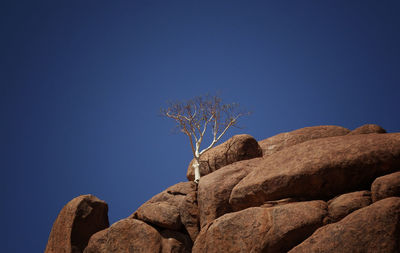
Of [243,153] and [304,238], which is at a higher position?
[243,153]

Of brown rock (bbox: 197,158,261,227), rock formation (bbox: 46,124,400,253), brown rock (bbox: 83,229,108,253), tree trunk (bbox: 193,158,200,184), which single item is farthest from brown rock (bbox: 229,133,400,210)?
tree trunk (bbox: 193,158,200,184)

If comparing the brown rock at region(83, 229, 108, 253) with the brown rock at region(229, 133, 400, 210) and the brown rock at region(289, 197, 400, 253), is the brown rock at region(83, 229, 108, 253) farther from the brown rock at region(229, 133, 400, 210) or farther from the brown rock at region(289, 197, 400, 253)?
the brown rock at region(289, 197, 400, 253)

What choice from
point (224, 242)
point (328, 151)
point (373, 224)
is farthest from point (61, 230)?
point (373, 224)

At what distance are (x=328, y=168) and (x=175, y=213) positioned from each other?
7.70 m

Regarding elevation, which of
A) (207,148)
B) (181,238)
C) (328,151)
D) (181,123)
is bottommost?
(181,238)

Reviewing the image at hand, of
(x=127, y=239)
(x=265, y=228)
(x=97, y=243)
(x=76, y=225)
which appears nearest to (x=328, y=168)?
(x=265, y=228)

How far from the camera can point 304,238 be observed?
1177 cm

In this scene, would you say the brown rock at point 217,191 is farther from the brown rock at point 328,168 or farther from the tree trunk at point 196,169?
the tree trunk at point 196,169

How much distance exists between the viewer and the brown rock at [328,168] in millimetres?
12828

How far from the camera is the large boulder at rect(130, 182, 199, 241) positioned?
17.3 meters

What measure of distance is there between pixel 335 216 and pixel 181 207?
26.1 ft

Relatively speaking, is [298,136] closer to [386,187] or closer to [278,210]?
[278,210]

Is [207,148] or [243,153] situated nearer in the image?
[243,153]

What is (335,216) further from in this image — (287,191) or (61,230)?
(61,230)
